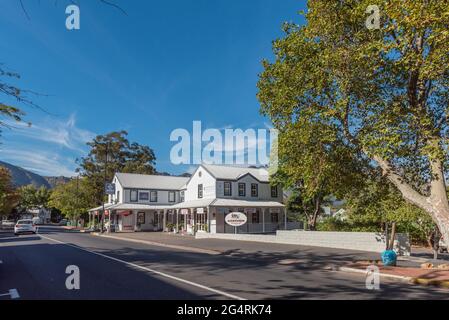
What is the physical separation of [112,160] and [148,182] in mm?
25622

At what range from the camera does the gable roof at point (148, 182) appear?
55.6 metres

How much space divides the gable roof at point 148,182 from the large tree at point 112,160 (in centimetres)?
1451

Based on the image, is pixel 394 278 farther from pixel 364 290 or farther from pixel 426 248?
pixel 426 248

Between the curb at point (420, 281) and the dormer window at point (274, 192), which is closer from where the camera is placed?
the curb at point (420, 281)

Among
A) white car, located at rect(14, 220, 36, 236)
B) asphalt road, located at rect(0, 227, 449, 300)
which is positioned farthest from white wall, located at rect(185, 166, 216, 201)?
asphalt road, located at rect(0, 227, 449, 300)

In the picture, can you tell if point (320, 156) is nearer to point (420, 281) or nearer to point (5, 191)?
point (420, 281)

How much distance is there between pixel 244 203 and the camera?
40.8 metres

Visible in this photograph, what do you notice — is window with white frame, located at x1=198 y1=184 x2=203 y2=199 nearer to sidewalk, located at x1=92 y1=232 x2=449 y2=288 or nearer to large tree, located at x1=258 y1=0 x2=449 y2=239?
sidewalk, located at x1=92 y1=232 x2=449 y2=288

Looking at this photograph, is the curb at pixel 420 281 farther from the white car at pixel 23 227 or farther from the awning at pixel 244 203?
the white car at pixel 23 227

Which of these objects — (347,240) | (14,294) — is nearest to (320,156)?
(347,240)

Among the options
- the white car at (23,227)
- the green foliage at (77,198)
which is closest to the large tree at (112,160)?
the green foliage at (77,198)

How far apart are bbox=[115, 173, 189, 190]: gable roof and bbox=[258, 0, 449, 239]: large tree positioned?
132ft
